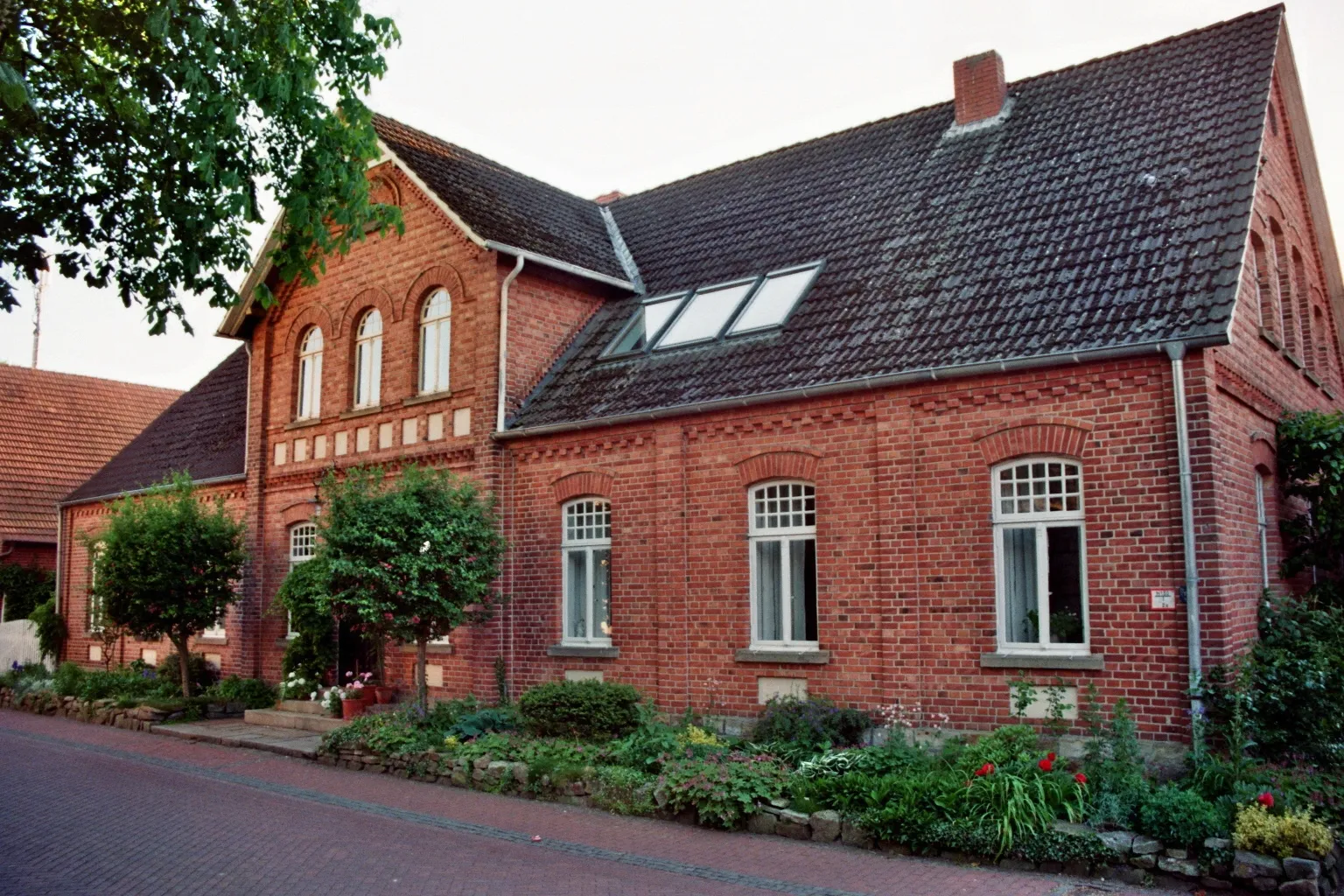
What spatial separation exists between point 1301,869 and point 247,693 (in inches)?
659

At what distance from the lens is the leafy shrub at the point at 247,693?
64.2ft

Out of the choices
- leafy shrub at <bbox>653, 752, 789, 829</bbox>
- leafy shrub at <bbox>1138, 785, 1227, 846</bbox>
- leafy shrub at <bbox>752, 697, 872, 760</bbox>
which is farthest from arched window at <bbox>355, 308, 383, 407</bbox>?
leafy shrub at <bbox>1138, 785, 1227, 846</bbox>

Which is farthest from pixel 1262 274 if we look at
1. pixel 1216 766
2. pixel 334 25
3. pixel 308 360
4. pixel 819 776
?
pixel 308 360

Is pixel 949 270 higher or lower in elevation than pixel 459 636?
higher

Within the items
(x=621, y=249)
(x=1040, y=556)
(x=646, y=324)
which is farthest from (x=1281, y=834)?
(x=621, y=249)

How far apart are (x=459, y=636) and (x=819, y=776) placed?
7.62 metres

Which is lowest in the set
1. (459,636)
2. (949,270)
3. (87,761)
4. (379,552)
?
(87,761)

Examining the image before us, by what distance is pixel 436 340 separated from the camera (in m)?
18.2

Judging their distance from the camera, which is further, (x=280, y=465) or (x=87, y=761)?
(x=280, y=465)

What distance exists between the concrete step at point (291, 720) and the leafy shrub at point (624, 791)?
21.4ft

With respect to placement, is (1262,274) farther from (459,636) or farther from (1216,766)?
(459,636)

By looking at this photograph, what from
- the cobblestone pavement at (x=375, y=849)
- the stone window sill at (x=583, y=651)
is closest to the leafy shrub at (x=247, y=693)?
the cobblestone pavement at (x=375, y=849)

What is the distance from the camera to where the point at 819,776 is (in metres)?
10.8

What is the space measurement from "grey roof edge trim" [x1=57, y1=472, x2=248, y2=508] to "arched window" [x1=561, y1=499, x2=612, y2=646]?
8.45 metres
